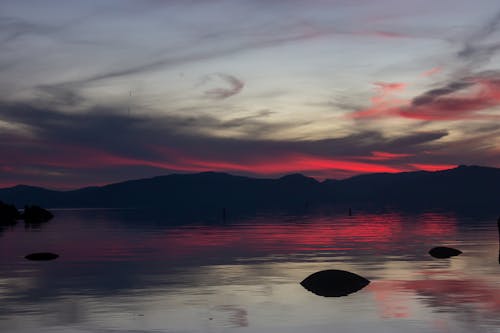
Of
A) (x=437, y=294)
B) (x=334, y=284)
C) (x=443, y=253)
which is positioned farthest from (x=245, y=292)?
(x=443, y=253)

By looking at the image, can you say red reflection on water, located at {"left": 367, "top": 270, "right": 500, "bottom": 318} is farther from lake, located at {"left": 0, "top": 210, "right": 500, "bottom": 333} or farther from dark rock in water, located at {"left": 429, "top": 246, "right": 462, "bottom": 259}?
dark rock in water, located at {"left": 429, "top": 246, "right": 462, "bottom": 259}

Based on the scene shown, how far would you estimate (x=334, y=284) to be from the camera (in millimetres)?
38406

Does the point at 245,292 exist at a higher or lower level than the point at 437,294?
higher

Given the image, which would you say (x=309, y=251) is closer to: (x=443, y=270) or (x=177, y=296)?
(x=443, y=270)

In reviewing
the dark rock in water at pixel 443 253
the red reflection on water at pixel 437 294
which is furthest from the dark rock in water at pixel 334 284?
the dark rock in water at pixel 443 253

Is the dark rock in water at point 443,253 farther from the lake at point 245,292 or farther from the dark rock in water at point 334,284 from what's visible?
the dark rock in water at point 334,284

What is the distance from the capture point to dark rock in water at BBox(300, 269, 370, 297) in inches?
1481

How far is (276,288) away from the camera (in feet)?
132

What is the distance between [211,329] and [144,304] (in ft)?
26.0

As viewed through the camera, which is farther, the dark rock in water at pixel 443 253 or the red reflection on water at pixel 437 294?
the dark rock in water at pixel 443 253

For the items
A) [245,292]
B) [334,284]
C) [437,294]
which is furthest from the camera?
[245,292]

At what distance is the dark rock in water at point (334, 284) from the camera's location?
123 ft

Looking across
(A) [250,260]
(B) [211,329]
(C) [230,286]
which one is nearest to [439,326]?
(B) [211,329]

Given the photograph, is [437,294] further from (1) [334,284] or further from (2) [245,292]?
(2) [245,292]
